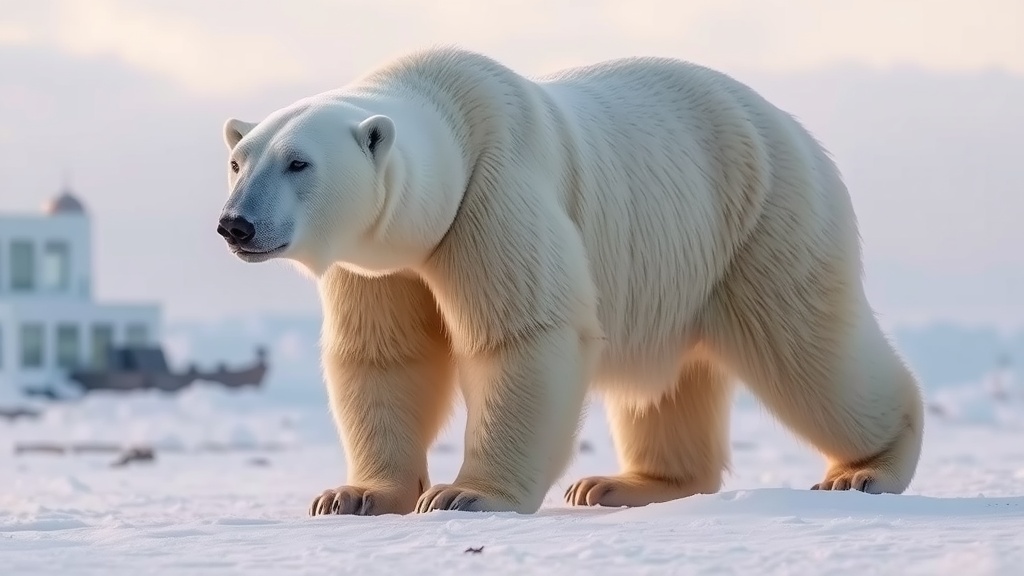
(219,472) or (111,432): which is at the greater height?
(219,472)

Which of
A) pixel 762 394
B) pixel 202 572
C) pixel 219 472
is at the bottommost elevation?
pixel 219 472

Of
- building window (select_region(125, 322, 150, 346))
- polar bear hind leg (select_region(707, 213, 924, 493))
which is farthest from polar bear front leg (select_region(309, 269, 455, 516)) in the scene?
building window (select_region(125, 322, 150, 346))

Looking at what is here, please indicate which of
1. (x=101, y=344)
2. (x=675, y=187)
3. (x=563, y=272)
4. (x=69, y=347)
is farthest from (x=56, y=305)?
(x=563, y=272)

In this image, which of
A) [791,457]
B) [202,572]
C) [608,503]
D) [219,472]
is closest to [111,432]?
[219,472]

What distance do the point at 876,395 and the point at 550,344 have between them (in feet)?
5.04

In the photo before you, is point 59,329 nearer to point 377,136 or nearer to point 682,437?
point 682,437

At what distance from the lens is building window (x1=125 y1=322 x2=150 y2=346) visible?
118 ft

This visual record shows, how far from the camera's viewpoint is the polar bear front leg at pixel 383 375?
15.6 ft

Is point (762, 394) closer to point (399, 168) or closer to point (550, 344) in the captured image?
point (550, 344)

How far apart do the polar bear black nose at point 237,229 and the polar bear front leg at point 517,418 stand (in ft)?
2.76

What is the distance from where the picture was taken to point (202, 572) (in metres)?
3.19

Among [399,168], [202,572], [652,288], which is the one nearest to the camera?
[202,572]

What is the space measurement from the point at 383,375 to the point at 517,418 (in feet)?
1.77

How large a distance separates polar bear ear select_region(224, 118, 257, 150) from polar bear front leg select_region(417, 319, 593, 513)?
94 cm
